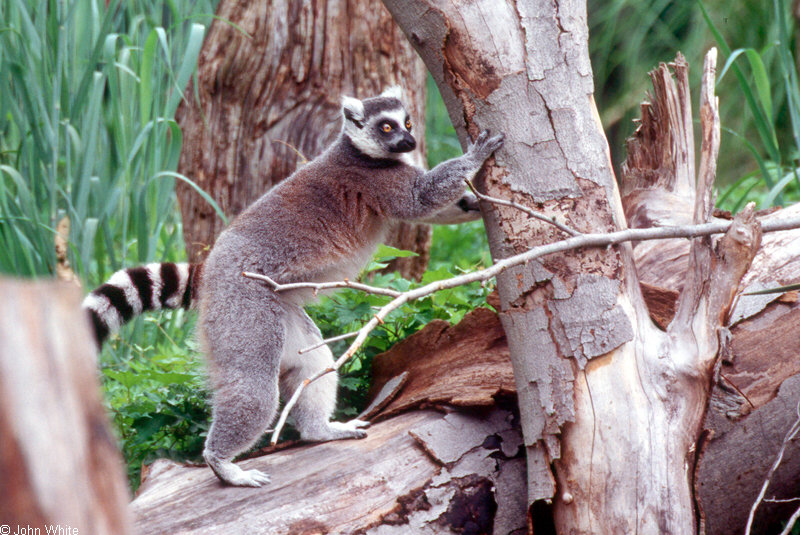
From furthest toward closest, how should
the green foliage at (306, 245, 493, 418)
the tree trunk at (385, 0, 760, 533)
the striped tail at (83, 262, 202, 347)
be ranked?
the green foliage at (306, 245, 493, 418) < the striped tail at (83, 262, 202, 347) < the tree trunk at (385, 0, 760, 533)

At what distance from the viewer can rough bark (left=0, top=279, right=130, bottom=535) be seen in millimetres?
868

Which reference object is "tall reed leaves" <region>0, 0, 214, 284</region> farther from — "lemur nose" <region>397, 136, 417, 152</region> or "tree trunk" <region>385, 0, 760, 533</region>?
"tree trunk" <region>385, 0, 760, 533</region>

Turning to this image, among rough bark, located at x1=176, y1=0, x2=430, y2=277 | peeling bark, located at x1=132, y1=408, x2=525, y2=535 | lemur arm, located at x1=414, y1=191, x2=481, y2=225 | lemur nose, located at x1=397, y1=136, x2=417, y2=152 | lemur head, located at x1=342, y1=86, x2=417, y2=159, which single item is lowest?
peeling bark, located at x1=132, y1=408, x2=525, y2=535

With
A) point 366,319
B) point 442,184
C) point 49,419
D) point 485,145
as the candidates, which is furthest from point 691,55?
point 49,419

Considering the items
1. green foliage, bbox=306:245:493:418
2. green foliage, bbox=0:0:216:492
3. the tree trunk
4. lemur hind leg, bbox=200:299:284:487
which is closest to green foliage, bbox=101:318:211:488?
green foliage, bbox=0:0:216:492

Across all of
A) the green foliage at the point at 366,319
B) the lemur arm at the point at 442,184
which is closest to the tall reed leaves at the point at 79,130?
the green foliage at the point at 366,319

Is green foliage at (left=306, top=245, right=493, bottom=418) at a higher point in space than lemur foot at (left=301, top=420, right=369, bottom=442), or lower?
higher

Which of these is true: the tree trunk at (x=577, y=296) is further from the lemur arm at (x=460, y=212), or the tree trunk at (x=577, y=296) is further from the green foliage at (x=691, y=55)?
the green foliage at (x=691, y=55)

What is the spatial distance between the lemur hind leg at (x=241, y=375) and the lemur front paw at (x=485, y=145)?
1.04 m

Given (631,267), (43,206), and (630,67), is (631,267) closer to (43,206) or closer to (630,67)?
(43,206)

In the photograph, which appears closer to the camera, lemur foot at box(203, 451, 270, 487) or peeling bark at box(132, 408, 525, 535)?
peeling bark at box(132, 408, 525, 535)

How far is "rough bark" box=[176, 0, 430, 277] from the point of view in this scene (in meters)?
4.63

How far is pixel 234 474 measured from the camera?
8.02 feet

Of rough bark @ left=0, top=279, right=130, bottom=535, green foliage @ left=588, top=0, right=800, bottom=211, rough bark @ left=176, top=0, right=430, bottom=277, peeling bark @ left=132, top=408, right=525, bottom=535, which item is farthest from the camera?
green foliage @ left=588, top=0, right=800, bottom=211
